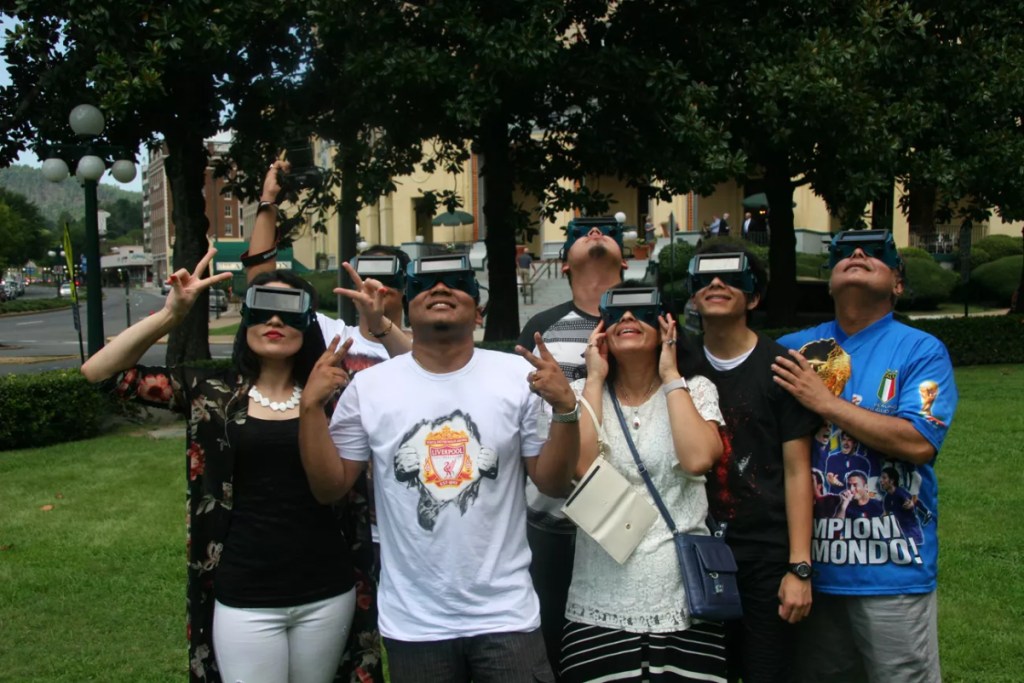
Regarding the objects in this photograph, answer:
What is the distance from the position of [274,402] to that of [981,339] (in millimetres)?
15898

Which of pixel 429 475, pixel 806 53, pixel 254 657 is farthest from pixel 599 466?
pixel 806 53

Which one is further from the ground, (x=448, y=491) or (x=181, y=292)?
(x=181, y=292)

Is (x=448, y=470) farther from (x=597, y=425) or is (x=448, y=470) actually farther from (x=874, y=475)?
(x=874, y=475)

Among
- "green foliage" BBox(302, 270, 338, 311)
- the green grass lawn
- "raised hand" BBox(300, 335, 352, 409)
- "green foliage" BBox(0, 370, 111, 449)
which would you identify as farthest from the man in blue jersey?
"green foliage" BBox(302, 270, 338, 311)

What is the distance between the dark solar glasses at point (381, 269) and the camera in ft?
12.8

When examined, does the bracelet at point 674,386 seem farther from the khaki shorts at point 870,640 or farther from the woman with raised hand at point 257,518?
the woman with raised hand at point 257,518

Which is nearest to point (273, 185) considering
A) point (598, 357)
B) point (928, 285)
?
point (598, 357)

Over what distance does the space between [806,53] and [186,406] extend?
10297mm

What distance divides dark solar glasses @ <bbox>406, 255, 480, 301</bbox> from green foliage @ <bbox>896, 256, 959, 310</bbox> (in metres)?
26.0

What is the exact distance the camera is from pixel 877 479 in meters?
3.23

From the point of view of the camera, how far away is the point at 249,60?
13297mm

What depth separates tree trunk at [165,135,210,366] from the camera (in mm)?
13750

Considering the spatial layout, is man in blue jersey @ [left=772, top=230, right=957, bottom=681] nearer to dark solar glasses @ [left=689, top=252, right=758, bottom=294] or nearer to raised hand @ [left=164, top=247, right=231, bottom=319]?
dark solar glasses @ [left=689, top=252, right=758, bottom=294]

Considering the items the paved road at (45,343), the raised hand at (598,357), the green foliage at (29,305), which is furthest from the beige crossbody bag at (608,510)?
the green foliage at (29,305)
